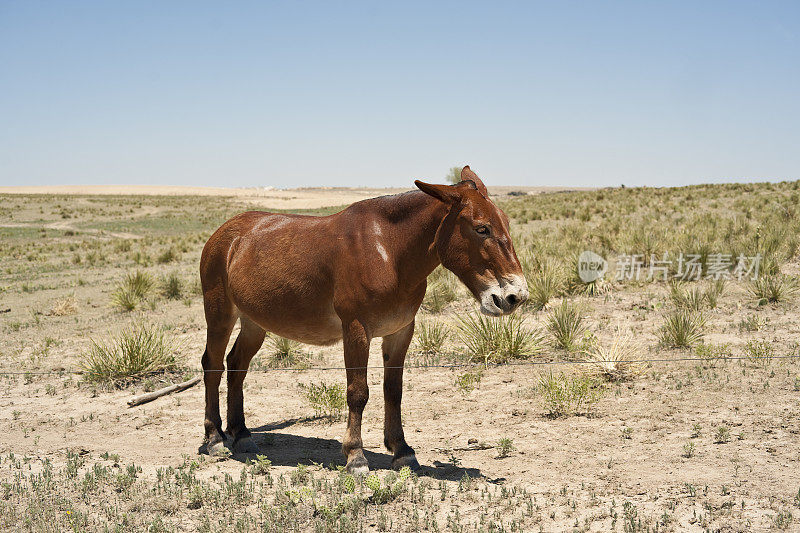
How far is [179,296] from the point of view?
53.8ft

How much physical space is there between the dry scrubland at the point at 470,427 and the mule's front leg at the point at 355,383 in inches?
7.8

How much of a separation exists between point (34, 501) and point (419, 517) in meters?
3.02

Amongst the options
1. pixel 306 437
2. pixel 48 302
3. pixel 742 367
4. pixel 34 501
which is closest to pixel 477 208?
pixel 306 437

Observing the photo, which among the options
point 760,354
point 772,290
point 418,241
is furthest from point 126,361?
point 772,290

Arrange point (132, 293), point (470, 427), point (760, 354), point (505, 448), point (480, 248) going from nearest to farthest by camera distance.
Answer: point (480, 248)
point (505, 448)
point (470, 427)
point (760, 354)
point (132, 293)

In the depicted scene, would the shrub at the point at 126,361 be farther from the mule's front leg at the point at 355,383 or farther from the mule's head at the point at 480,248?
the mule's head at the point at 480,248

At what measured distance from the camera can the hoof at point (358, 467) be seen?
5199mm

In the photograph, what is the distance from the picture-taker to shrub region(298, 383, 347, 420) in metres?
7.18

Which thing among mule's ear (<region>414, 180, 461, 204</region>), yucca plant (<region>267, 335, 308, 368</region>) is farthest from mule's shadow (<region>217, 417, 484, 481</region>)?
yucca plant (<region>267, 335, 308, 368</region>)

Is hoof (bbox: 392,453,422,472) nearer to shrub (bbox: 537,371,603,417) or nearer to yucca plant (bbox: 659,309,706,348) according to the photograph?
shrub (bbox: 537,371,603,417)

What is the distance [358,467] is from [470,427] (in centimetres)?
192

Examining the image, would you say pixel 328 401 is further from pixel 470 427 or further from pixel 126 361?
pixel 126 361

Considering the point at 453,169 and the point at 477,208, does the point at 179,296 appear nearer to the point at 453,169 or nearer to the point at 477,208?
the point at 477,208
